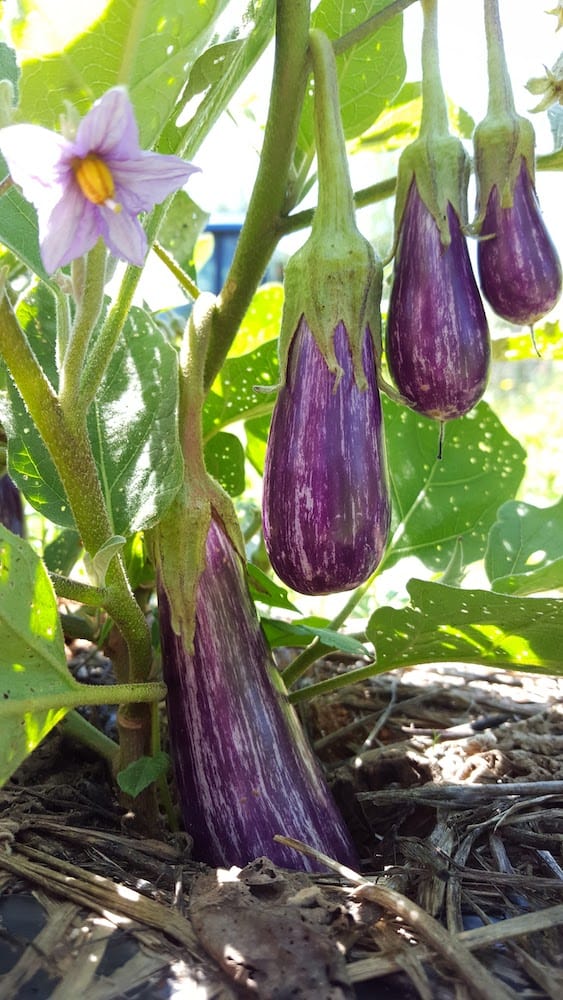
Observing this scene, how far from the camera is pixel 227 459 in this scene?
91 cm

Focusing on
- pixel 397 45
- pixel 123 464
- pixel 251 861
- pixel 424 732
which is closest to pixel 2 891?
pixel 251 861

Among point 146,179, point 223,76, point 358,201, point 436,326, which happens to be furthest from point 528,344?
point 146,179

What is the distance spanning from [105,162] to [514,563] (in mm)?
548

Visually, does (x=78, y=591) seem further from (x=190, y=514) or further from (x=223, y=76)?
(x=223, y=76)

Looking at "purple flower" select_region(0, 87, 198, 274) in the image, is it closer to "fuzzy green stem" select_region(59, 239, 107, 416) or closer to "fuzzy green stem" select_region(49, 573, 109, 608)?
"fuzzy green stem" select_region(59, 239, 107, 416)

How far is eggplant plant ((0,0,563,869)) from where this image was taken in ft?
1.73

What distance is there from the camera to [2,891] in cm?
50

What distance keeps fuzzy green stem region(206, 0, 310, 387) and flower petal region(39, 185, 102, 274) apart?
0.94 ft

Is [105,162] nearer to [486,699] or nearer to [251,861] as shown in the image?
[251,861]

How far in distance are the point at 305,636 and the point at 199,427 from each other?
0.21 meters

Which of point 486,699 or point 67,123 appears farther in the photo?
point 486,699

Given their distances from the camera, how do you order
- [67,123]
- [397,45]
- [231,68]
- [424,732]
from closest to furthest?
[67,123]
[231,68]
[397,45]
[424,732]

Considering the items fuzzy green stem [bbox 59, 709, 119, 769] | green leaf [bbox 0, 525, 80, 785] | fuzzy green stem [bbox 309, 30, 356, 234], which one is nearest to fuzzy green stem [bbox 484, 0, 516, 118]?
fuzzy green stem [bbox 309, 30, 356, 234]

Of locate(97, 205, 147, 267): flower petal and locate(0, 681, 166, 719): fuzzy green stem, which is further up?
locate(97, 205, 147, 267): flower petal
